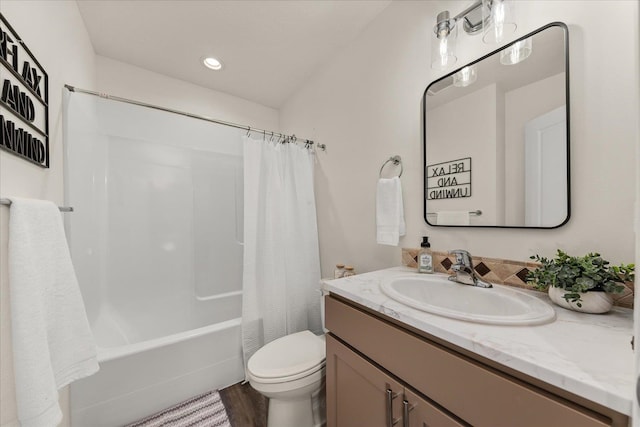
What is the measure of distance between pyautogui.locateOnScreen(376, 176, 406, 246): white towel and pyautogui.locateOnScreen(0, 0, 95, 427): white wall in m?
1.41

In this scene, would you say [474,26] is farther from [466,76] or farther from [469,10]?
[466,76]

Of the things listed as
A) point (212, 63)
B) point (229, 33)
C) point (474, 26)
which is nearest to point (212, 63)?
point (212, 63)

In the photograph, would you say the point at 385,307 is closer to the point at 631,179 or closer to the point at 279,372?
the point at 279,372

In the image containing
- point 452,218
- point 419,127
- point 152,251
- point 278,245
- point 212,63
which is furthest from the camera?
point 152,251

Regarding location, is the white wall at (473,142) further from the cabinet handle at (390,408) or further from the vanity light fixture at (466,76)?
the cabinet handle at (390,408)

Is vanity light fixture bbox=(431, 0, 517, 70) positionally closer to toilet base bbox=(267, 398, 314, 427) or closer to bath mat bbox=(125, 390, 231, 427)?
toilet base bbox=(267, 398, 314, 427)

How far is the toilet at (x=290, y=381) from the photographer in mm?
1104

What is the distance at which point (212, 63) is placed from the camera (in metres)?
1.91

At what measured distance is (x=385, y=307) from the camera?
77cm

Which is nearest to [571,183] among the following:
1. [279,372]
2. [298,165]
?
[279,372]

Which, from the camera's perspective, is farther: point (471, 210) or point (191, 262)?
point (191, 262)

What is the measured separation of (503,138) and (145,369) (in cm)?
213

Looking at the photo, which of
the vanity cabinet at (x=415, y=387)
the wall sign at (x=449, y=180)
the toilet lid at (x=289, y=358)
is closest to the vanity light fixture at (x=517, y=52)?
the wall sign at (x=449, y=180)

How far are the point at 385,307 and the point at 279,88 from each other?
219 cm
